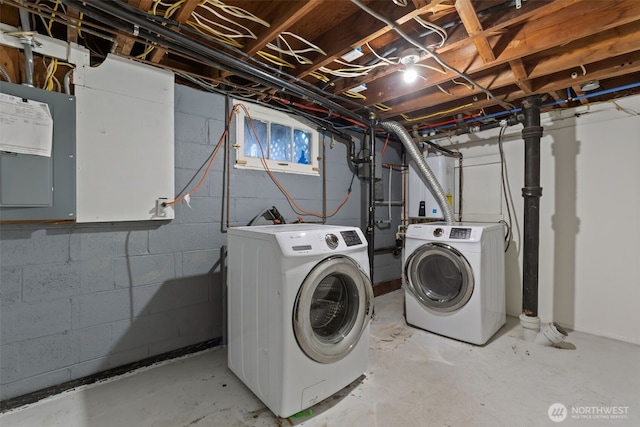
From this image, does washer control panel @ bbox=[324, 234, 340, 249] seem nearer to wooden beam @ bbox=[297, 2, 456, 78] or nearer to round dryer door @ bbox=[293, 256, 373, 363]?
round dryer door @ bbox=[293, 256, 373, 363]

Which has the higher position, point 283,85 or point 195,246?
point 283,85

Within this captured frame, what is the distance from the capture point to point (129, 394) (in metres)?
1.70

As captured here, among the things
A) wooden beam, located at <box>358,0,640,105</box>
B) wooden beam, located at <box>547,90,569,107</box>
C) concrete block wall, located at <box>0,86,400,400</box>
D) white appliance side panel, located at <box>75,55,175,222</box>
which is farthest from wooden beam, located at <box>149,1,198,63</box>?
wooden beam, located at <box>547,90,569,107</box>

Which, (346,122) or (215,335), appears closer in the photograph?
(215,335)

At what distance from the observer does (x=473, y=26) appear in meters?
1.56

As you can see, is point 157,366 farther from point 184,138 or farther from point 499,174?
point 499,174

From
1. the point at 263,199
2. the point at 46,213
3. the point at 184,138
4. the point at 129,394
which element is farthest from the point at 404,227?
the point at 46,213

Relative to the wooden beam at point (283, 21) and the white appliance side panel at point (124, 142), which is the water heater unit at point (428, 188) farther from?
the white appliance side panel at point (124, 142)

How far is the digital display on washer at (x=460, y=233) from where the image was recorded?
2.36 metres

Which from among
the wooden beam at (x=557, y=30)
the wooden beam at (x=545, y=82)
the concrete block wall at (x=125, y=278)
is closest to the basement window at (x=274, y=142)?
the concrete block wall at (x=125, y=278)

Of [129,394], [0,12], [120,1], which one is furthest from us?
[129,394]

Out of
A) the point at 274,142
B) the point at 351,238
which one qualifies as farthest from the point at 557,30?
the point at 274,142

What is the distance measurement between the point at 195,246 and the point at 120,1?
1.55 meters

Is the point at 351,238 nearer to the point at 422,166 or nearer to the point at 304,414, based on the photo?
the point at 304,414
